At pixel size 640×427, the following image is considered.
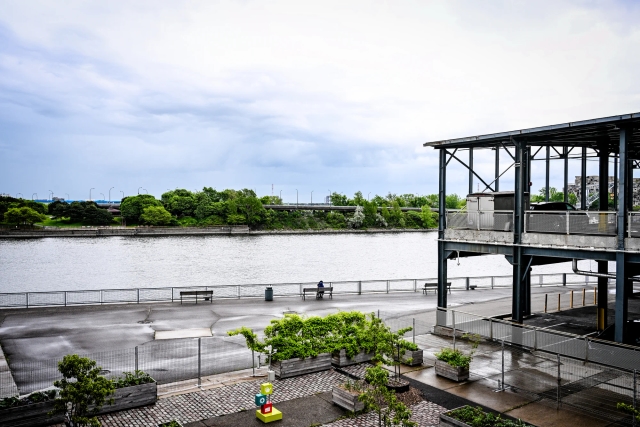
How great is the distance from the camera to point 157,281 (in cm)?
6556

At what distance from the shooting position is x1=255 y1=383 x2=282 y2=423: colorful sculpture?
13.5m

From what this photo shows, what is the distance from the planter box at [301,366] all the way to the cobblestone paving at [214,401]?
22cm

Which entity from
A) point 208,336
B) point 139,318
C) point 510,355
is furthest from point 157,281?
point 510,355

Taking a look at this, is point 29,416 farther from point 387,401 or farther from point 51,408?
point 387,401

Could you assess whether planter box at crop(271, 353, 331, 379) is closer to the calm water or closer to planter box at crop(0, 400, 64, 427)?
planter box at crop(0, 400, 64, 427)

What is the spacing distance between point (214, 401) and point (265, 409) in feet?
6.89

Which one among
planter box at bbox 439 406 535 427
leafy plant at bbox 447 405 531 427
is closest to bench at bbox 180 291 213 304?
planter box at bbox 439 406 535 427

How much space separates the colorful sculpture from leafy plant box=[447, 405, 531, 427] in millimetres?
4538

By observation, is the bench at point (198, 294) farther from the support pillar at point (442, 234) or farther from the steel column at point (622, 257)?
the steel column at point (622, 257)

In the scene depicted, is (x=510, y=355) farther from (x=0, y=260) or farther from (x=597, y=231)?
(x=0, y=260)

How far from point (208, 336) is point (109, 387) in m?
10.4

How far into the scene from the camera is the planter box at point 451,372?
54.4 ft

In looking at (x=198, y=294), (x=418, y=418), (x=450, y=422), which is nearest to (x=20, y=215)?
(x=198, y=294)

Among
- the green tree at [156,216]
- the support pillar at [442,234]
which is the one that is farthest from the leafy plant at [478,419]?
the green tree at [156,216]
